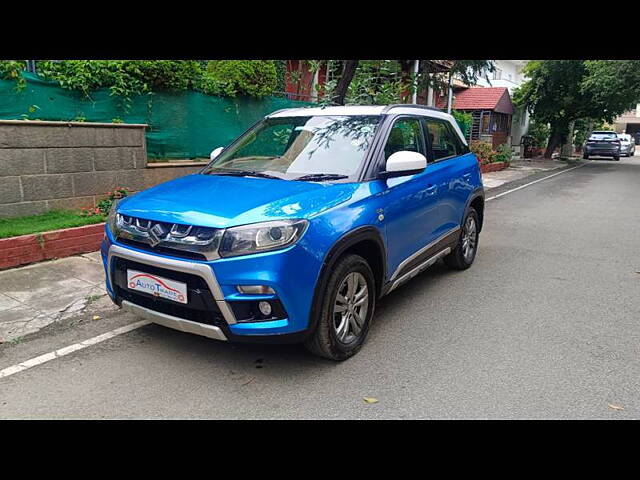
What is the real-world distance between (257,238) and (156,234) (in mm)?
690

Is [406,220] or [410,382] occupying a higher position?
[406,220]

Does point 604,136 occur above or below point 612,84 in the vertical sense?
below

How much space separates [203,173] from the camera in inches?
175

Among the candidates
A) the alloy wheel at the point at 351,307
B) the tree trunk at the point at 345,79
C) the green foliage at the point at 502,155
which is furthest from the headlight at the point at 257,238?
the green foliage at the point at 502,155

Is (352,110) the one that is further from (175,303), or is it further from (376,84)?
(376,84)

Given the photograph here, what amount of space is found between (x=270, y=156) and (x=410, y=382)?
2.20m

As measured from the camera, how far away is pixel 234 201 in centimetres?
339

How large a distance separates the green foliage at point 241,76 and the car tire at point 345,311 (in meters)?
6.21

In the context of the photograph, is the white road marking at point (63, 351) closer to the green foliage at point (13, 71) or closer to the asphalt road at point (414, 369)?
the asphalt road at point (414, 369)

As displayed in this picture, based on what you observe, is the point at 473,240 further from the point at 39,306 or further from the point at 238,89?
the point at 238,89

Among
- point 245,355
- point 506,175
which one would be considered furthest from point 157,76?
point 506,175

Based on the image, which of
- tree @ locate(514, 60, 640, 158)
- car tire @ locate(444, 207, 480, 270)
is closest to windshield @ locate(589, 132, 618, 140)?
tree @ locate(514, 60, 640, 158)

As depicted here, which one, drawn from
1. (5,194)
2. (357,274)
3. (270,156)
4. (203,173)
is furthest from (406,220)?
(5,194)

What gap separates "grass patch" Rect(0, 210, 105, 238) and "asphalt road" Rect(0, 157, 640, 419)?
Result: 98.3 inches
